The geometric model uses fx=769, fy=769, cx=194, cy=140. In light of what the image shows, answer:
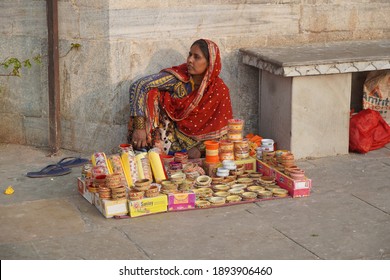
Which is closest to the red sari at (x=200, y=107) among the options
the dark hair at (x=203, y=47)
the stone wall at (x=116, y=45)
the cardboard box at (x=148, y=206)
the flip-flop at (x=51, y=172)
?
the dark hair at (x=203, y=47)

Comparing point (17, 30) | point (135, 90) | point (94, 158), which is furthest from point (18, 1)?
point (94, 158)

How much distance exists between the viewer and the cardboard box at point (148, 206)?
18.8ft

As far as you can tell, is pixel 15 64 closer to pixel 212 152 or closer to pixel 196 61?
pixel 196 61

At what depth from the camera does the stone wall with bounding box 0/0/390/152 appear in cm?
712

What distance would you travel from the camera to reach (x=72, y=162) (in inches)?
278

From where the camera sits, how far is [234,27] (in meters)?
7.57

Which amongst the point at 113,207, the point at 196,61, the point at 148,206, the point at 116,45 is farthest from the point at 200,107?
the point at 113,207

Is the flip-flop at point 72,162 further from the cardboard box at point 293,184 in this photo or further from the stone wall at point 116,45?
the cardboard box at point 293,184

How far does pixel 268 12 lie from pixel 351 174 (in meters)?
1.93

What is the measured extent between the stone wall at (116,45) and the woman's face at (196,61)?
0.39 m

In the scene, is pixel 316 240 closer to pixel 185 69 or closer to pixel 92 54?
pixel 185 69

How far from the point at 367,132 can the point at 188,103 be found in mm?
1841

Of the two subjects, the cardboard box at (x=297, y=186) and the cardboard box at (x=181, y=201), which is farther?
the cardboard box at (x=297, y=186)

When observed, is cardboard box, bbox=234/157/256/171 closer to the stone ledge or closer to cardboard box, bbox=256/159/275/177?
cardboard box, bbox=256/159/275/177
